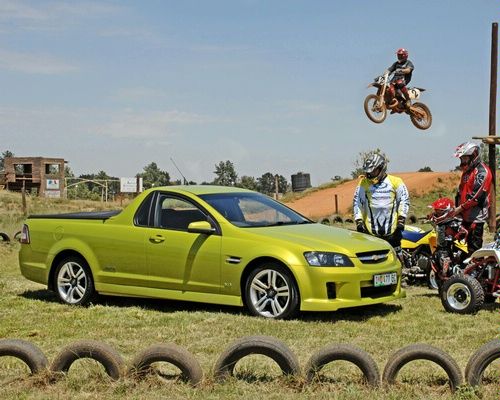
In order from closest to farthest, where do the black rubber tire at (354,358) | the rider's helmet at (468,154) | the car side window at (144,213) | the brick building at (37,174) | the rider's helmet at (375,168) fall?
the black rubber tire at (354,358) → the car side window at (144,213) → the rider's helmet at (468,154) → the rider's helmet at (375,168) → the brick building at (37,174)

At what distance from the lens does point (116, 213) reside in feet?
36.2

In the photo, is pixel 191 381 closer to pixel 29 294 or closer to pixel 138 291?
pixel 138 291

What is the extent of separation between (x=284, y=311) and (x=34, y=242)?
158 inches

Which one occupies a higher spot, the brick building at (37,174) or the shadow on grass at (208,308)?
the brick building at (37,174)

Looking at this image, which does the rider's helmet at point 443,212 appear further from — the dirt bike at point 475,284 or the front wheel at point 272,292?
the front wheel at point 272,292

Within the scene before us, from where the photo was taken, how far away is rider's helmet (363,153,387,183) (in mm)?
11516

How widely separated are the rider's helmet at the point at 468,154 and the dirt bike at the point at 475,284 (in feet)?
4.71

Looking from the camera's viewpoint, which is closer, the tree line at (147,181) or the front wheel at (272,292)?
the front wheel at (272,292)

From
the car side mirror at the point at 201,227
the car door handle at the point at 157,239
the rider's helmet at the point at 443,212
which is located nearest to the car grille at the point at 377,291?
the rider's helmet at the point at 443,212

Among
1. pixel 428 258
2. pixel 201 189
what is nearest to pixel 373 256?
pixel 201 189

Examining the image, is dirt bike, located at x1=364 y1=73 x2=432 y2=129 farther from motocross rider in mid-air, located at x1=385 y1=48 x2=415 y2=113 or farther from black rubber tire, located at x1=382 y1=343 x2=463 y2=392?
black rubber tire, located at x1=382 y1=343 x2=463 y2=392

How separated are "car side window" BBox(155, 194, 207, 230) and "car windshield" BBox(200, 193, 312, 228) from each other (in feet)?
0.67

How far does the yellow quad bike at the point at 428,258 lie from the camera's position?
1112 centimetres

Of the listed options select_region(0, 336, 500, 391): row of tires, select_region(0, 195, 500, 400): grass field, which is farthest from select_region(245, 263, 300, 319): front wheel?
select_region(0, 336, 500, 391): row of tires
